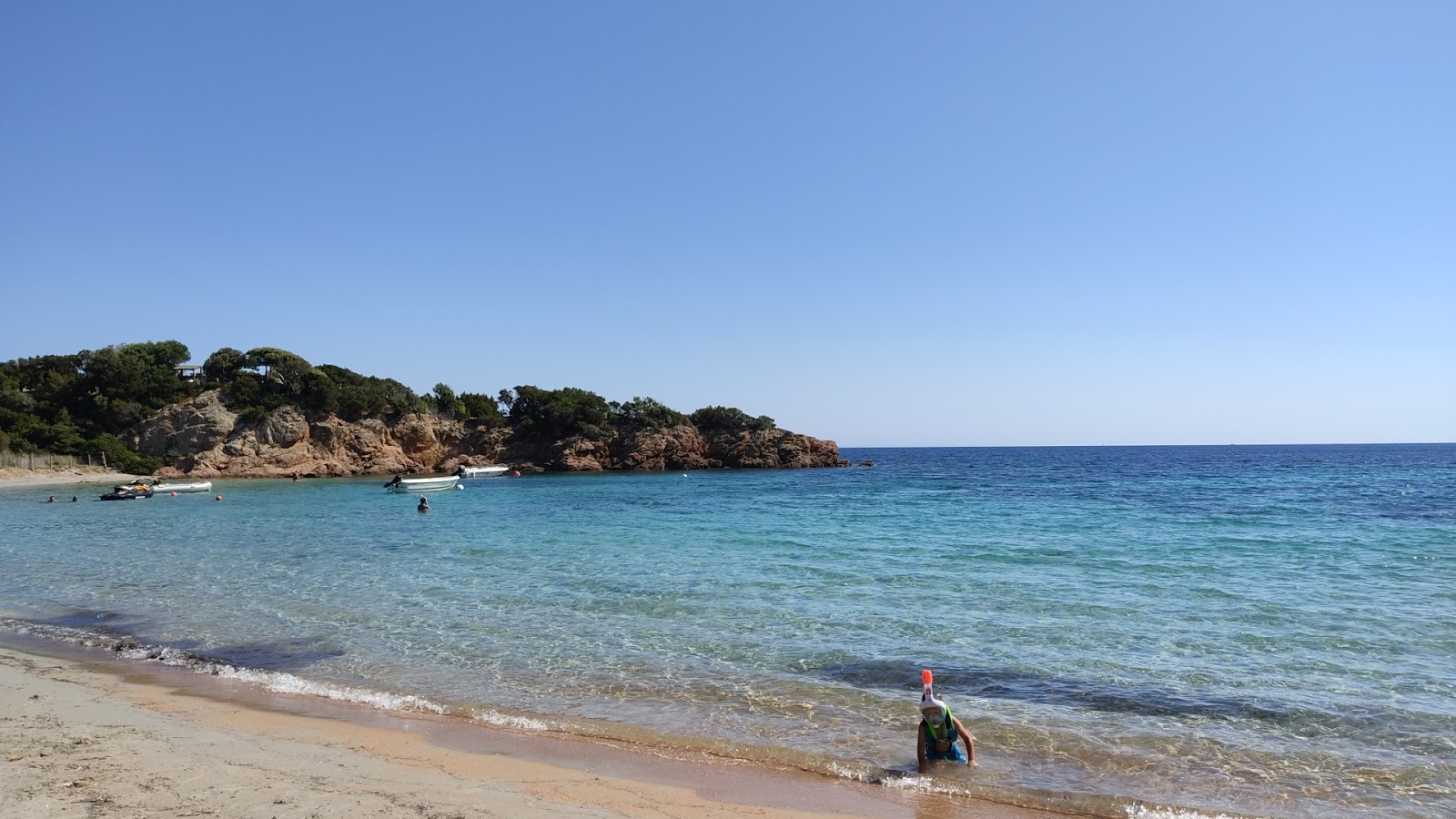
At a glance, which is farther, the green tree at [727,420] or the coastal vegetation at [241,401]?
the green tree at [727,420]

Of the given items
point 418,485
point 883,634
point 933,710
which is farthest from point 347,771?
point 418,485

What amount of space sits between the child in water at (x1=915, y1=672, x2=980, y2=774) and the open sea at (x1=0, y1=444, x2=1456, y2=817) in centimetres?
22

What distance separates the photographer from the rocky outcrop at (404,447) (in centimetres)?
6222

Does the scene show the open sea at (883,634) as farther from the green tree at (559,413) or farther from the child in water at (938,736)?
the green tree at (559,413)

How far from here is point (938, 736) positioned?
6969 mm

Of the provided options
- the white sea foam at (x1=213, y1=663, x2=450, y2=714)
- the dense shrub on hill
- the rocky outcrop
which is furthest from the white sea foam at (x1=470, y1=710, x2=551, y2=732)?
the dense shrub on hill

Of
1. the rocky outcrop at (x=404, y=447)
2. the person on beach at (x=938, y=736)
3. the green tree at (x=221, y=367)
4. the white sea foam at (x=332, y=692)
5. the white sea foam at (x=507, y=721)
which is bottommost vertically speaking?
the white sea foam at (x=332, y=692)

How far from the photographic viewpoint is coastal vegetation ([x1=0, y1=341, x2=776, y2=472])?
60950 mm

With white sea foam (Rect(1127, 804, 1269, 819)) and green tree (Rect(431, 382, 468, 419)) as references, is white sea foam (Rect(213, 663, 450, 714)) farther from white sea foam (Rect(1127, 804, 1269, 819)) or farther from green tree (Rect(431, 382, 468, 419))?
green tree (Rect(431, 382, 468, 419))

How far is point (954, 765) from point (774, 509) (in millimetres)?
27443

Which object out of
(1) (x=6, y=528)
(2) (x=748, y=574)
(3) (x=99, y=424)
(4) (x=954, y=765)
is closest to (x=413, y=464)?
(3) (x=99, y=424)

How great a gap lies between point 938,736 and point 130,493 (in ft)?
155

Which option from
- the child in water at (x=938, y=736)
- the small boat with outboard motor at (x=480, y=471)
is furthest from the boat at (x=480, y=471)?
the child in water at (x=938, y=736)

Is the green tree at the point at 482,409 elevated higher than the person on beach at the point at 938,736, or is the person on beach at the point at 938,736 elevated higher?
the green tree at the point at 482,409
